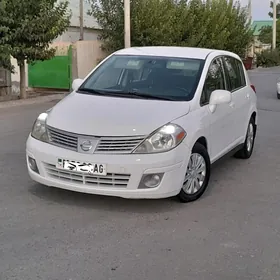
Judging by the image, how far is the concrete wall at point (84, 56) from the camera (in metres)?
19.8

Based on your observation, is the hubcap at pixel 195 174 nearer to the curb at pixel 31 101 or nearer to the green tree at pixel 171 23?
the curb at pixel 31 101

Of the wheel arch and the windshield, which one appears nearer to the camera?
the wheel arch

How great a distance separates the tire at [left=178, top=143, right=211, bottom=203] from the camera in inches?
211

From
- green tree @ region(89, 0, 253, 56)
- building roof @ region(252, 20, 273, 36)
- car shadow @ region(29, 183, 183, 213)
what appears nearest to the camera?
car shadow @ region(29, 183, 183, 213)

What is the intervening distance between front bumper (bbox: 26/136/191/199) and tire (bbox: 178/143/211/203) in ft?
0.68

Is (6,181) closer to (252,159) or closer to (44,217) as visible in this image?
(44,217)

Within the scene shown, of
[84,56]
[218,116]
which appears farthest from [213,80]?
[84,56]

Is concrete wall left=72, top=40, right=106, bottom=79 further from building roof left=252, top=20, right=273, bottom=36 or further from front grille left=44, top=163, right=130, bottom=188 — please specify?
building roof left=252, top=20, right=273, bottom=36

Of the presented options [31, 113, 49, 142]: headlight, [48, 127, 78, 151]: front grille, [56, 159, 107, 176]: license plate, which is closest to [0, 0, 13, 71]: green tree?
[31, 113, 49, 142]: headlight

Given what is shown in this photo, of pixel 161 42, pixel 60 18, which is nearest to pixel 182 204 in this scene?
pixel 60 18

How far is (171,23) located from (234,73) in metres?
16.0

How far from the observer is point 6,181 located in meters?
6.12

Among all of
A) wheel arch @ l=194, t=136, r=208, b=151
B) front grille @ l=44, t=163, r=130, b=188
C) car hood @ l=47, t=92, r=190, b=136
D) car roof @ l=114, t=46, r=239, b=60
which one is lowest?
front grille @ l=44, t=163, r=130, b=188

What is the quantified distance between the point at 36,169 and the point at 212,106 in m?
2.13
